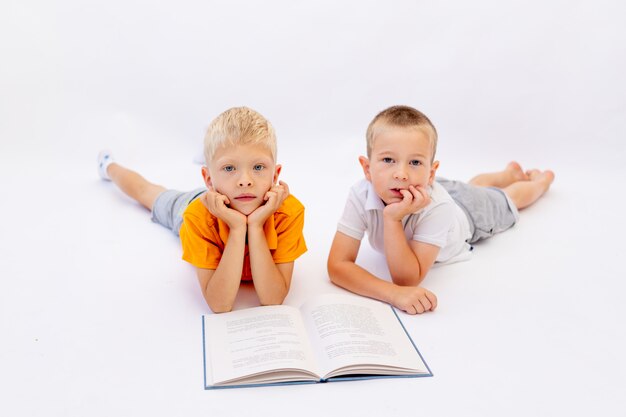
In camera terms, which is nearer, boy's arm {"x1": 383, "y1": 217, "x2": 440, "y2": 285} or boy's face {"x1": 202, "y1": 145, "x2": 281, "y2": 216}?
boy's face {"x1": 202, "y1": 145, "x2": 281, "y2": 216}

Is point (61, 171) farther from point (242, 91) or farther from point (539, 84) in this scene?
point (539, 84)

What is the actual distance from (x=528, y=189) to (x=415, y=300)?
4.70 feet

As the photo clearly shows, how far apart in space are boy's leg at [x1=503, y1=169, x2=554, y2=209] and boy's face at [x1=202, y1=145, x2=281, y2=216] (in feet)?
5.39

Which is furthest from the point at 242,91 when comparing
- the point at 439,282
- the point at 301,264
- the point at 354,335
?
the point at 354,335

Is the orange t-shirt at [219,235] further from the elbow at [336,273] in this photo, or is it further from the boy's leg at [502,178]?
the boy's leg at [502,178]

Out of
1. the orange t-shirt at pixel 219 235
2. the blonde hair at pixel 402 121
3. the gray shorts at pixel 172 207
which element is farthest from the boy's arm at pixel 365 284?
the gray shorts at pixel 172 207

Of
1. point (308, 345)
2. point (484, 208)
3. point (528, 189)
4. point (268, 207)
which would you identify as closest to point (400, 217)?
point (268, 207)

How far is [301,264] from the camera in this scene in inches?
99.3

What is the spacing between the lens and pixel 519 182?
333cm

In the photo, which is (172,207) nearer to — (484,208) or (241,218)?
(241,218)

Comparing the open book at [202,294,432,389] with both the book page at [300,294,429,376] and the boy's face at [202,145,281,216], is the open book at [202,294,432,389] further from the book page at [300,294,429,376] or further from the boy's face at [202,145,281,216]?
the boy's face at [202,145,281,216]

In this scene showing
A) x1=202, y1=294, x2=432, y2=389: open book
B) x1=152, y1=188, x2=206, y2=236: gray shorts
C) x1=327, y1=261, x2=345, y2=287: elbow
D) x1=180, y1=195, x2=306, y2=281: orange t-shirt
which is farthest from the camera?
x1=152, y1=188, x2=206, y2=236: gray shorts

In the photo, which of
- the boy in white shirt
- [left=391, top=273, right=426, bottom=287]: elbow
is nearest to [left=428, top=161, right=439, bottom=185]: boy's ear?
the boy in white shirt

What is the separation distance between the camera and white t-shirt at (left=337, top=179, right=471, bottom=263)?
7.43 feet
